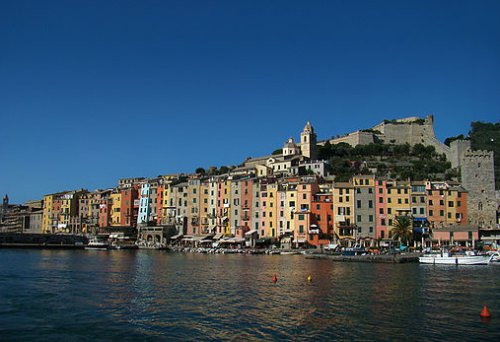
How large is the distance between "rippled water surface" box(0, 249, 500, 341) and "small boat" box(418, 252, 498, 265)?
42.9ft

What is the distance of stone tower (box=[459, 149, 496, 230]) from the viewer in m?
80.7

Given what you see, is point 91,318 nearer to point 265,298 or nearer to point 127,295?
point 127,295

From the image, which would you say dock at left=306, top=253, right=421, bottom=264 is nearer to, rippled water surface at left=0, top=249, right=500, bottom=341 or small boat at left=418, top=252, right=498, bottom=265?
small boat at left=418, top=252, right=498, bottom=265

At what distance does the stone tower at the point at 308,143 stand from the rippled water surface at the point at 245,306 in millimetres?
82548

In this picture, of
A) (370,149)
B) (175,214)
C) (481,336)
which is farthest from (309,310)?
(370,149)

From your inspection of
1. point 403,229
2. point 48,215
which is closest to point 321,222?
point 403,229

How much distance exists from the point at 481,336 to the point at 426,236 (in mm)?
56442

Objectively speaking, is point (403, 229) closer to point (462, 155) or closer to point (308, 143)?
point (462, 155)

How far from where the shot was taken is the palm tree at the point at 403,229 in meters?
72.8

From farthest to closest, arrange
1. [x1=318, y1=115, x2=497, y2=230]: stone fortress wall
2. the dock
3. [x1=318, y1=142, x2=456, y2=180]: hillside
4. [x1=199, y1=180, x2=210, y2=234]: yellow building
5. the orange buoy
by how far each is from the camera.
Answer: [x1=318, y1=142, x2=456, y2=180]: hillside → [x1=199, y1=180, x2=210, y2=234]: yellow building → [x1=318, y1=115, x2=497, y2=230]: stone fortress wall → the dock → the orange buoy

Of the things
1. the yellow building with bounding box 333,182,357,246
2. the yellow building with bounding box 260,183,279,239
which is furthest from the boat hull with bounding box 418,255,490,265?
the yellow building with bounding box 260,183,279,239

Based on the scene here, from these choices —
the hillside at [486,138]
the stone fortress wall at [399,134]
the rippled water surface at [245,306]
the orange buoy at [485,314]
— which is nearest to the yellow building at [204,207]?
the stone fortress wall at [399,134]

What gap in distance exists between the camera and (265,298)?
3089 centimetres

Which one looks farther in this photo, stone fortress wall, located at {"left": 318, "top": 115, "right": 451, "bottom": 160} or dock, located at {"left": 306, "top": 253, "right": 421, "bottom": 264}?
stone fortress wall, located at {"left": 318, "top": 115, "right": 451, "bottom": 160}
